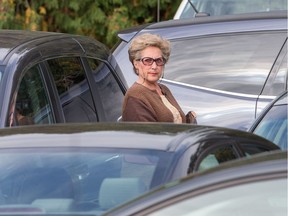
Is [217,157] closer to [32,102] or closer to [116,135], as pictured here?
Answer: [116,135]

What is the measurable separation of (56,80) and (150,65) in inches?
28.0

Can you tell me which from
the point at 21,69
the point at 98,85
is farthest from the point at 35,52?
the point at 98,85

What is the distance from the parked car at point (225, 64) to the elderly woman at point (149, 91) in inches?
61.9

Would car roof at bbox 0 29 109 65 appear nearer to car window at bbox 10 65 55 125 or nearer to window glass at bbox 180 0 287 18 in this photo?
car window at bbox 10 65 55 125

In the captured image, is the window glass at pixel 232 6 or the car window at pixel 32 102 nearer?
the car window at pixel 32 102

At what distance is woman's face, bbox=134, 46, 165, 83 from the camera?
281 inches

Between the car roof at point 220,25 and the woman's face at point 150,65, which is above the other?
the car roof at point 220,25

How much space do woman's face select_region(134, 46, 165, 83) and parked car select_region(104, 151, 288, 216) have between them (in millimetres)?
3154

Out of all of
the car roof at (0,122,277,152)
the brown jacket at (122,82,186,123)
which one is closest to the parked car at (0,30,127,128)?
the brown jacket at (122,82,186,123)

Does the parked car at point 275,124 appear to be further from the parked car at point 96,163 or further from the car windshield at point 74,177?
the car windshield at point 74,177

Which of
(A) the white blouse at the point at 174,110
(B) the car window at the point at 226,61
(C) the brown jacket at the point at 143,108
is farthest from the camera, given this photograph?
(B) the car window at the point at 226,61

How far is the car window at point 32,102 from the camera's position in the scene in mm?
6910

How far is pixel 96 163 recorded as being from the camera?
5.17 metres

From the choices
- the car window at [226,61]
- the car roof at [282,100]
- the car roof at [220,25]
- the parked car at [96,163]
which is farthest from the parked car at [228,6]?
the parked car at [96,163]
